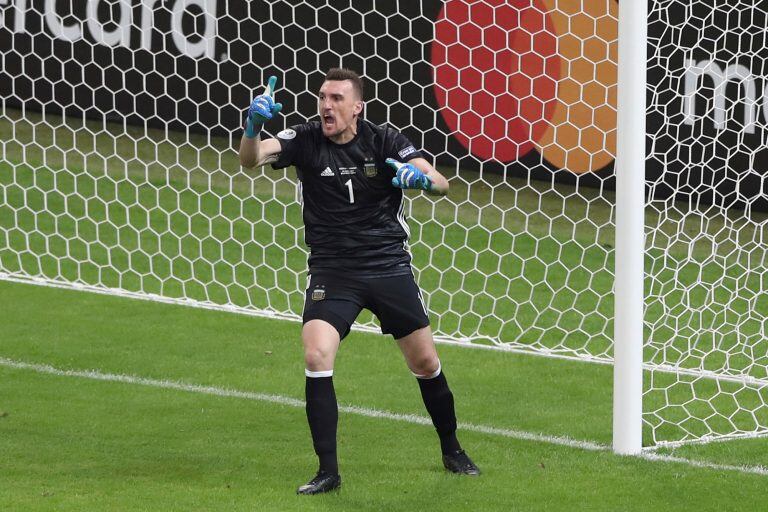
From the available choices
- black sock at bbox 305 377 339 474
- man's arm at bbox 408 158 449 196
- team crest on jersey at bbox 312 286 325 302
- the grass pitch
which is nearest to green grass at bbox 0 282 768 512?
the grass pitch

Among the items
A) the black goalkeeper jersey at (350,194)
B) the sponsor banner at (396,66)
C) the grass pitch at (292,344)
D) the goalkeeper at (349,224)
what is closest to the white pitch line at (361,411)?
the grass pitch at (292,344)

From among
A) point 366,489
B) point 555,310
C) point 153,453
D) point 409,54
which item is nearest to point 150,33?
point 409,54

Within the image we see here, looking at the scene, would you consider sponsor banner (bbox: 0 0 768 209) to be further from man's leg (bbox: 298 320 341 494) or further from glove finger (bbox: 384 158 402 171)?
man's leg (bbox: 298 320 341 494)

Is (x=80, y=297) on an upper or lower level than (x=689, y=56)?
lower

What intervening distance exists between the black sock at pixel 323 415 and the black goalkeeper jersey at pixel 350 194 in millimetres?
492

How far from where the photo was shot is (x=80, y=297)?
9234mm

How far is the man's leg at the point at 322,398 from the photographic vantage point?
5.14m

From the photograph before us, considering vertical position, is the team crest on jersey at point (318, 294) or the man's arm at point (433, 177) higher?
the man's arm at point (433, 177)

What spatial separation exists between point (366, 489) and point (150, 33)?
21.6 feet

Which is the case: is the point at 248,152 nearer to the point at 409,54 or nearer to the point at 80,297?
the point at 80,297

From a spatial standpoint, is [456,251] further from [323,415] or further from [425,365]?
[323,415]

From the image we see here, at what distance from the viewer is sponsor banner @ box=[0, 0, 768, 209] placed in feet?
31.5

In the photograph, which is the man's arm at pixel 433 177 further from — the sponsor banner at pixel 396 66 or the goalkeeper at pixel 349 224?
the sponsor banner at pixel 396 66

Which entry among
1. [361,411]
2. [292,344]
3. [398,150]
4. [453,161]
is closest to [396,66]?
[453,161]
